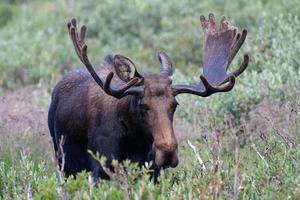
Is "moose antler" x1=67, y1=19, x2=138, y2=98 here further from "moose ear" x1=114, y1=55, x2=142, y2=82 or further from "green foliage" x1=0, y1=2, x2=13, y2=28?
"green foliage" x1=0, y1=2, x2=13, y2=28

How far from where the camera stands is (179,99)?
1309cm

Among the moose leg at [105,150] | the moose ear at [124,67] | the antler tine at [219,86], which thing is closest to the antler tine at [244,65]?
the antler tine at [219,86]

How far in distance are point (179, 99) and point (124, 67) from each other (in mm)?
4590

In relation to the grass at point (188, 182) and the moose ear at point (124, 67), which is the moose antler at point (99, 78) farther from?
the grass at point (188, 182)

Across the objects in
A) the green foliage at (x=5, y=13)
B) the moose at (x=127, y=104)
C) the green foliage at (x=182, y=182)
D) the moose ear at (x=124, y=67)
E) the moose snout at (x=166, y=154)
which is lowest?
the green foliage at (x=182, y=182)

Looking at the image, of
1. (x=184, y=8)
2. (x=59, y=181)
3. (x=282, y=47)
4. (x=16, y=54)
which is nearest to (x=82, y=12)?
(x=184, y=8)

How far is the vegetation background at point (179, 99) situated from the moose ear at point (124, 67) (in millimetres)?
834

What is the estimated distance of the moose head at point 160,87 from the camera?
26.2ft

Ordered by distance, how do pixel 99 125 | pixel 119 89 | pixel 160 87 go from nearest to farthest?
pixel 160 87 < pixel 119 89 < pixel 99 125

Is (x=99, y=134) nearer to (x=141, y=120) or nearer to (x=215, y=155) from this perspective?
(x=141, y=120)

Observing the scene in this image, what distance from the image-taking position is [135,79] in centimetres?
827

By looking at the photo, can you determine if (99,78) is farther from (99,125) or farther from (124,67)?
(99,125)

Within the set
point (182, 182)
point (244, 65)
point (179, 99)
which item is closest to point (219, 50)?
point (244, 65)

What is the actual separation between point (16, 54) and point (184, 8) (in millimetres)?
4007
